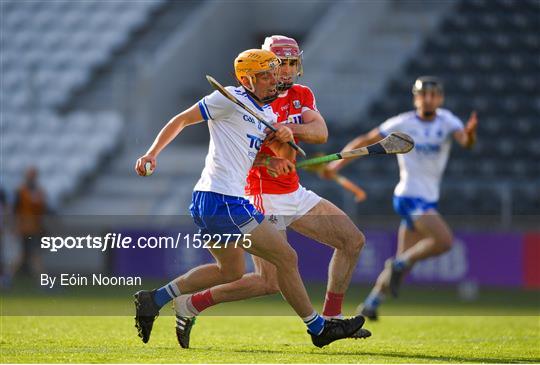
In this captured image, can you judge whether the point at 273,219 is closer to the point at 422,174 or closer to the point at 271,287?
the point at 271,287

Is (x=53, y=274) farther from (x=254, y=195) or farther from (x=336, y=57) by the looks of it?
(x=254, y=195)

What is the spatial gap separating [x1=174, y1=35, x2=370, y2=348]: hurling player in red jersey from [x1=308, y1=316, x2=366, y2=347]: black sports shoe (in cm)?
31

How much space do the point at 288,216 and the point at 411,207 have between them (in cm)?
366

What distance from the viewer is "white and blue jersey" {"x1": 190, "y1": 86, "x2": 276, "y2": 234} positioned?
8.03 metres

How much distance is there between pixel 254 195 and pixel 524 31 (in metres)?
14.4

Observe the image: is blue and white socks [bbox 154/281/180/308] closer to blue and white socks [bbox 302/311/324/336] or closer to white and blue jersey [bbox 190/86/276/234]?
white and blue jersey [bbox 190/86/276/234]

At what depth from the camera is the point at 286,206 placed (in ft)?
29.0

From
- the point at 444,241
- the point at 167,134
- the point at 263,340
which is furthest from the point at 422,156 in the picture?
the point at 167,134

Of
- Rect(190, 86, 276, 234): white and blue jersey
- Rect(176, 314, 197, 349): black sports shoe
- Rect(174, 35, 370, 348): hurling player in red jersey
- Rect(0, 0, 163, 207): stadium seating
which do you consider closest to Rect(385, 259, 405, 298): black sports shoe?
Rect(174, 35, 370, 348): hurling player in red jersey

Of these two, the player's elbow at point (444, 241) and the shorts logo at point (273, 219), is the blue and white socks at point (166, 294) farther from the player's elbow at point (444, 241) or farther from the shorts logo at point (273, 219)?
the player's elbow at point (444, 241)

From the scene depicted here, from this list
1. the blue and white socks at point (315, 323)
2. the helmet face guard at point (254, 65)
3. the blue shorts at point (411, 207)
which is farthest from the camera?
the blue shorts at point (411, 207)

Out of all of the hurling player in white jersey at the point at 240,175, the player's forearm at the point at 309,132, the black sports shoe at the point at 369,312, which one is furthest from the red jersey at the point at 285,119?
the black sports shoe at the point at 369,312

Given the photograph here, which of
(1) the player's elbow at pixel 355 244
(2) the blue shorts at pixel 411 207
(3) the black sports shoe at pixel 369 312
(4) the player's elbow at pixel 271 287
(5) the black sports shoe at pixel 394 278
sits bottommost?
(3) the black sports shoe at pixel 369 312

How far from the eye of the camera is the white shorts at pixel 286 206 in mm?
8828
